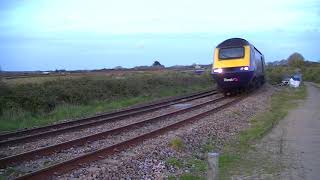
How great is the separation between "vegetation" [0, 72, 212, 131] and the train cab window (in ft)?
17.9

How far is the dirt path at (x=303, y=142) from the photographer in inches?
396

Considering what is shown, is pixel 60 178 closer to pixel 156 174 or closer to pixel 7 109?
pixel 156 174

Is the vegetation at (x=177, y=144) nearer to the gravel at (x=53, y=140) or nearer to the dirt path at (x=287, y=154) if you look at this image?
the dirt path at (x=287, y=154)

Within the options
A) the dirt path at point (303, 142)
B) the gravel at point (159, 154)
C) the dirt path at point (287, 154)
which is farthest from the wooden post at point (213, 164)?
the dirt path at point (303, 142)

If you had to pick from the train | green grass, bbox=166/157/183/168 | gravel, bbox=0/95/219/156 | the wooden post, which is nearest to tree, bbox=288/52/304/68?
the train

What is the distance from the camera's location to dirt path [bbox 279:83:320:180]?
10055mm

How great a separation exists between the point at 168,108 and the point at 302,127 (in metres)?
8.46

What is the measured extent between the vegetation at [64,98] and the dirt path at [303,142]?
9.16 meters

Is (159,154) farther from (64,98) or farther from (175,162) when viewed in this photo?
(64,98)

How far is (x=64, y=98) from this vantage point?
27.3m

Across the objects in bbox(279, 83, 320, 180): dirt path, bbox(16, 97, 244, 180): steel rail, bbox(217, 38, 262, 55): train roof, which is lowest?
bbox(279, 83, 320, 180): dirt path

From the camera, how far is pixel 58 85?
91.5 ft

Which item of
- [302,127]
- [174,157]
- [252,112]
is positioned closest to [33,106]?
[252,112]

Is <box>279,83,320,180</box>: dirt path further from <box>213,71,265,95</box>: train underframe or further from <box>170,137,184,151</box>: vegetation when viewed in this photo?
<box>213,71,265,95</box>: train underframe
